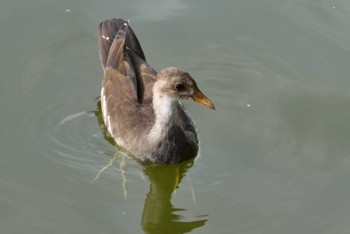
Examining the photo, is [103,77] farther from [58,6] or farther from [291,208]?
[291,208]

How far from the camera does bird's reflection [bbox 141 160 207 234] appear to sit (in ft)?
27.8

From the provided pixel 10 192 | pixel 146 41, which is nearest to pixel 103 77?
pixel 146 41

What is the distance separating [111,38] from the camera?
32.9ft

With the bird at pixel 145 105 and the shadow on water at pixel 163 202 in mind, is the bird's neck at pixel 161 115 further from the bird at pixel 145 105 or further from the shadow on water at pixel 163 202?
the shadow on water at pixel 163 202

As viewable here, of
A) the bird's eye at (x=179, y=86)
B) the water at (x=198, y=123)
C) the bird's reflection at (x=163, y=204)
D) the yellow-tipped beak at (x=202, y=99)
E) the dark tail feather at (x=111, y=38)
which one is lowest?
the bird's reflection at (x=163, y=204)

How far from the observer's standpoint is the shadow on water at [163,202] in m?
8.47

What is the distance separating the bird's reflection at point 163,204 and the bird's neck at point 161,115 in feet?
1.08

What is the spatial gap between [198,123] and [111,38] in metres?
1.38

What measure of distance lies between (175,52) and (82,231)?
9.49 ft

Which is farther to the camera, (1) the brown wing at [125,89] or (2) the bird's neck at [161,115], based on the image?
(1) the brown wing at [125,89]

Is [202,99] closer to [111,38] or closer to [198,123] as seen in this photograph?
[198,123]

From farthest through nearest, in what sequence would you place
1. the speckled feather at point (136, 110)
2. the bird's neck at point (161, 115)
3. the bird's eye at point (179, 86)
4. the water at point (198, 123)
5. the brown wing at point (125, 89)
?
the brown wing at point (125, 89)
the speckled feather at point (136, 110)
the bird's neck at point (161, 115)
the bird's eye at point (179, 86)
the water at point (198, 123)

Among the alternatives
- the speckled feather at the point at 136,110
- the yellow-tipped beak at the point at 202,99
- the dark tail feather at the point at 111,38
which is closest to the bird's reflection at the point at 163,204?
the speckled feather at the point at 136,110

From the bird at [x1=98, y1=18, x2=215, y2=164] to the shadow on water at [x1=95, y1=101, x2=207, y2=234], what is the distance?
0.08m
